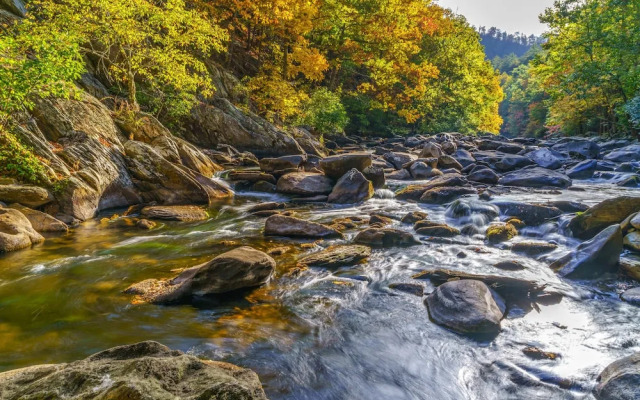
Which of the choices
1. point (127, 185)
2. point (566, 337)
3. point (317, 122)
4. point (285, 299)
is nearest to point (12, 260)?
point (127, 185)

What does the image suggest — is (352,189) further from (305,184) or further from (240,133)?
(240,133)

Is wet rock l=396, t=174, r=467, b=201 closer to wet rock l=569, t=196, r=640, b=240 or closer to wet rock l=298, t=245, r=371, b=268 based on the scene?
wet rock l=569, t=196, r=640, b=240

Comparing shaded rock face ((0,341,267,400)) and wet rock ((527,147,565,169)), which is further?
wet rock ((527,147,565,169))

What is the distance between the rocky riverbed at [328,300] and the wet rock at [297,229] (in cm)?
3

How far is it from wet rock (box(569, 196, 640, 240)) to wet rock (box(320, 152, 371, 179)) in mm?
6404

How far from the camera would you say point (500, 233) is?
717cm

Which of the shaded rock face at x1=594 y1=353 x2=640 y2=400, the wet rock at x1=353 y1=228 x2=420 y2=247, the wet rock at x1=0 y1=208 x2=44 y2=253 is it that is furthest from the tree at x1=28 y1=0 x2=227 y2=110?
the shaded rock face at x1=594 y1=353 x2=640 y2=400

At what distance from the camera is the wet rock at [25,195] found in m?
7.12

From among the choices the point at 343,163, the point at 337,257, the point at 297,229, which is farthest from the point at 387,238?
the point at 343,163

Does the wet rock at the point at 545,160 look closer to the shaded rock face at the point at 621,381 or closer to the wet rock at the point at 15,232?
the shaded rock face at the point at 621,381

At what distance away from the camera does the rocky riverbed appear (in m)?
3.17

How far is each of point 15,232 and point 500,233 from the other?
30.2ft

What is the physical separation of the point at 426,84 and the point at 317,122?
1362 centimetres

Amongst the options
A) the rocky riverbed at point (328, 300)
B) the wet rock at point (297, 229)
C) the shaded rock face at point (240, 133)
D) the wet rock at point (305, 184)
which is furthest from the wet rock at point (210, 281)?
the shaded rock face at point (240, 133)
